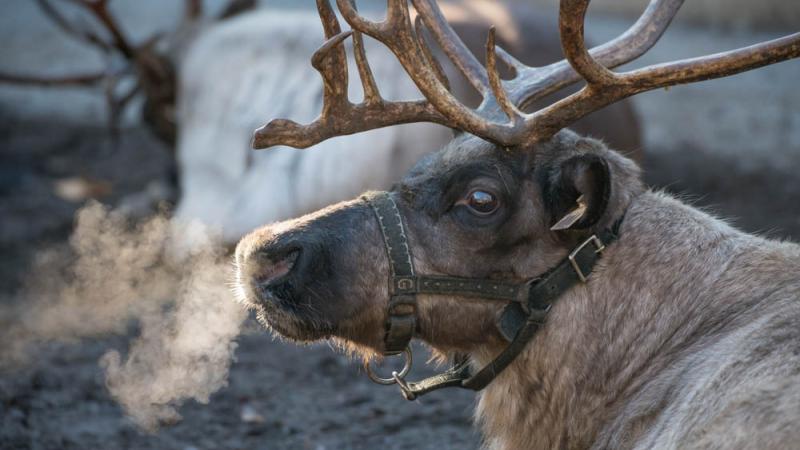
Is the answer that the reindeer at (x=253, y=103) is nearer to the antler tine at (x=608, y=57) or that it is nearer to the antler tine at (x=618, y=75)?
the antler tine at (x=608, y=57)

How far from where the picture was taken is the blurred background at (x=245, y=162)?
4727mm

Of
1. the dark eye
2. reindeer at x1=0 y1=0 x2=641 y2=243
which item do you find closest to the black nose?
the dark eye

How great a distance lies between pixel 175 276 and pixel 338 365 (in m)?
1.86

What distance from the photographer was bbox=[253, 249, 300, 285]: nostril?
317 cm

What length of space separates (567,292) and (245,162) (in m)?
4.72

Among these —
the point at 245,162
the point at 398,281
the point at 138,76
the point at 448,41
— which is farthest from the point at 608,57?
the point at 138,76

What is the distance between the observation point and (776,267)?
3.11 m

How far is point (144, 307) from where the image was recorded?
626cm

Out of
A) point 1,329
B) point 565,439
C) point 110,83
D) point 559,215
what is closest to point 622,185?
point 559,215

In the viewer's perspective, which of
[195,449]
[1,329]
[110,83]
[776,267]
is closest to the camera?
[776,267]

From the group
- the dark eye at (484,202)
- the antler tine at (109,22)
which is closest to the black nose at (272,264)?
the dark eye at (484,202)

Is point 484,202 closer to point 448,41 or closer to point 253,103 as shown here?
point 448,41

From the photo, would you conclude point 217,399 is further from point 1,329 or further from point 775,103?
point 775,103

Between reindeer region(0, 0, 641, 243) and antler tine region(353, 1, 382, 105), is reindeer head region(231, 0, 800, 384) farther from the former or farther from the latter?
reindeer region(0, 0, 641, 243)
